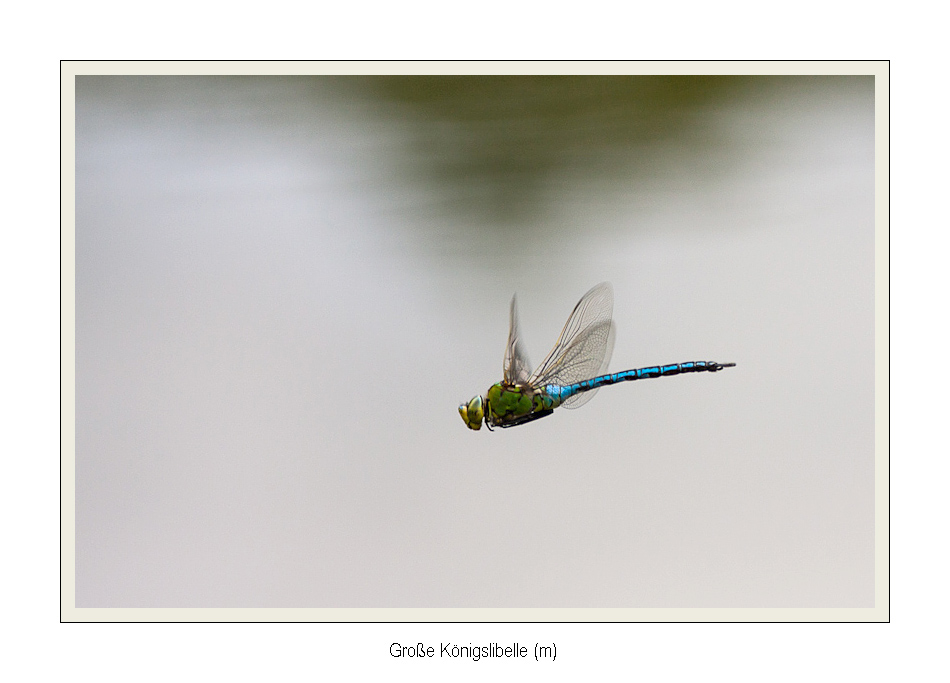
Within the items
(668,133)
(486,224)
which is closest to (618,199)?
(668,133)

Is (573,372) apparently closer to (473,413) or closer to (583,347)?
(583,347)

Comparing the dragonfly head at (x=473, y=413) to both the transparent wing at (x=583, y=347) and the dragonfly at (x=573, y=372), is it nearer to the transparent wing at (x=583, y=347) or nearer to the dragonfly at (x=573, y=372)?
the dragonfly at (x=573, y=372)

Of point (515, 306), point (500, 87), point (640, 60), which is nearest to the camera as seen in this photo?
point (515, 306)

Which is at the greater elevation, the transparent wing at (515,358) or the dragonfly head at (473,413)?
the transparent wing at (515,358)

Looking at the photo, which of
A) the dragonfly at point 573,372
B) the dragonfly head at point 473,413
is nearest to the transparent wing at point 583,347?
the dragonfly at point 573,372

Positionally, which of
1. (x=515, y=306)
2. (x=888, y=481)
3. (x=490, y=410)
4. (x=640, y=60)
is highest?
(x=640, y=60)

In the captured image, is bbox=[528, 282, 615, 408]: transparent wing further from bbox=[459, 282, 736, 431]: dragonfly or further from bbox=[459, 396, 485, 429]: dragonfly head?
bbox=[459, 396, 485, 429]: dragonfly head
